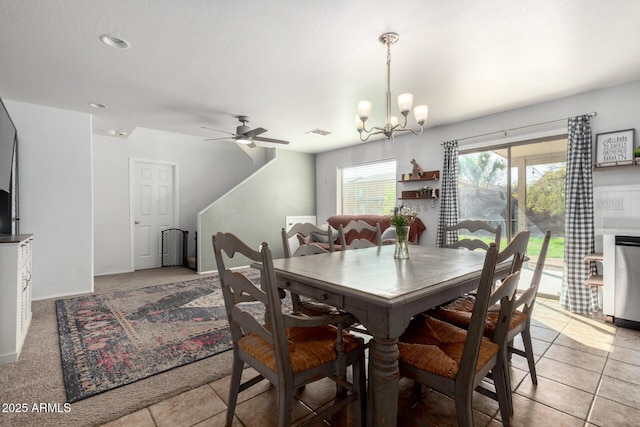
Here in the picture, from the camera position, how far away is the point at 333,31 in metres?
2.16

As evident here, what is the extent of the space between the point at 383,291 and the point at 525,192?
12.0 feet

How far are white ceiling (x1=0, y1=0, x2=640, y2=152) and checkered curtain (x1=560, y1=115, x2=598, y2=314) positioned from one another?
1.77 feet

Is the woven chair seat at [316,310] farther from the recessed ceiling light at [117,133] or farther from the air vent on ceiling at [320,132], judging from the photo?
the recessed ceiling light at [117,133]

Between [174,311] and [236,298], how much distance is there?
2174 millimetres

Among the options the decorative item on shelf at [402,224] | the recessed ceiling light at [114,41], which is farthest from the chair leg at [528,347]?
the recessed ceiling light at [114,41]

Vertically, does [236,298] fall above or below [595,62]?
below

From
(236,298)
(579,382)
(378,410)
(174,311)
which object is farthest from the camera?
(174,311)

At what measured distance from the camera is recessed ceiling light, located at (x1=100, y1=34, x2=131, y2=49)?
2.25 m

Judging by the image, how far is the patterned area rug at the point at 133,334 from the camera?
203 cm

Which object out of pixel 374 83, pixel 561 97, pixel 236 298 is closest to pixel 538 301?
pixel 561 97

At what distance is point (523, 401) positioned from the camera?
1.72 metres

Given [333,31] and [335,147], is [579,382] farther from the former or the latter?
[335,147]

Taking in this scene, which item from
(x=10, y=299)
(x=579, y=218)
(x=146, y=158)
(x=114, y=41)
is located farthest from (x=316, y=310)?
(x=146, y=158)

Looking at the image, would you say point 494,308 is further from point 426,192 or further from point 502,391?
point 426,192
